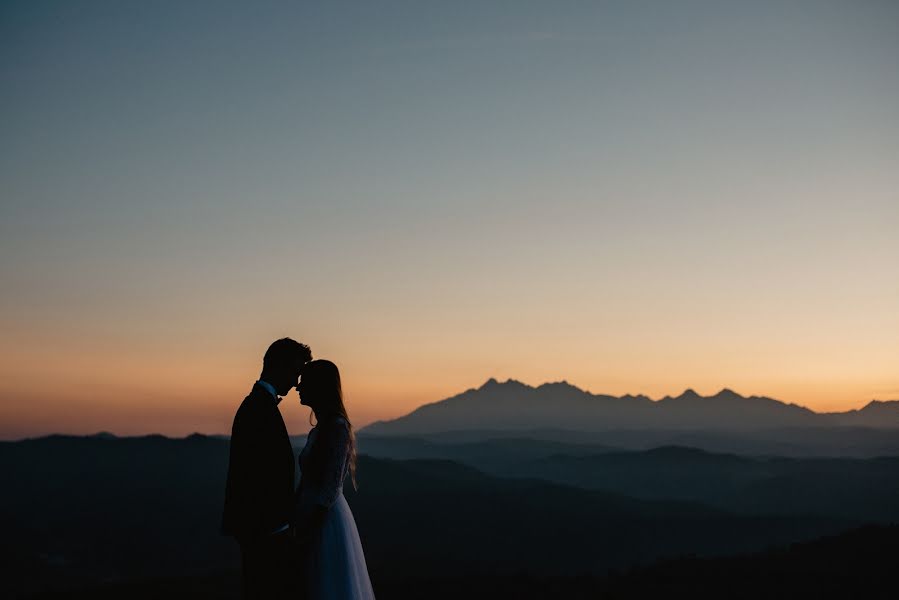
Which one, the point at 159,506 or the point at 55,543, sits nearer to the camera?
the point at 55,543

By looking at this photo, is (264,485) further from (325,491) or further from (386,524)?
(386,524)

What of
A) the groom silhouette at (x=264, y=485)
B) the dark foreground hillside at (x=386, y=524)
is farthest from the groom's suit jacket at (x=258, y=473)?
the dark foreground hillside at (x=386, y=524)

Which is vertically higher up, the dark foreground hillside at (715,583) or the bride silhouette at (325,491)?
the bride silhouette at (325,491)

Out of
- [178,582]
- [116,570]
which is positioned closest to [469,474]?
[116,570]

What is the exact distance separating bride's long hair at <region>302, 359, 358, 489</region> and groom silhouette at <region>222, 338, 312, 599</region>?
0.66ft

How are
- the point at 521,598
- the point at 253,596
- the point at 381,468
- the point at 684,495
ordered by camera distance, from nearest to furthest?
the point at 253,596 → the point at 521,598 → the point at 381,468 → the point at 684,495

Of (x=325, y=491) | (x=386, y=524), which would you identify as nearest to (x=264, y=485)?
(x=325, y=491)

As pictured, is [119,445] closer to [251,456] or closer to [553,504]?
[553,504]

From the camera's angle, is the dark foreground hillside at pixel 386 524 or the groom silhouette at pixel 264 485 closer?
the groom silhouette at pixel 264 485

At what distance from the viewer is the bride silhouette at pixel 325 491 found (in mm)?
6504

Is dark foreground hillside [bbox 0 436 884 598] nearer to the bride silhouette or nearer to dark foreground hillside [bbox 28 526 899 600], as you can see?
dark foreground hillside [bbox 28 526 899 600]

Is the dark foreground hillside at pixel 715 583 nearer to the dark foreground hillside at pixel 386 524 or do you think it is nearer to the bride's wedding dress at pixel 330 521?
the dark foreground hillside at pixel 386 524

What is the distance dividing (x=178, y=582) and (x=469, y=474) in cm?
11140

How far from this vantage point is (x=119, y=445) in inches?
7293
